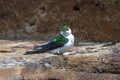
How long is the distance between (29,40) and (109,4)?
2030mm

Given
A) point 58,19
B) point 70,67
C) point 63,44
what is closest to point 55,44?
point 63,44

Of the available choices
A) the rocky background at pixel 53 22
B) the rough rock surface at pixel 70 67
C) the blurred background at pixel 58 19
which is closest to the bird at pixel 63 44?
the rough rock surface at pixel 70 67

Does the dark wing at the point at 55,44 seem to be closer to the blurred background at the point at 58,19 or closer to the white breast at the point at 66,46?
the white breast at the point at 66,46

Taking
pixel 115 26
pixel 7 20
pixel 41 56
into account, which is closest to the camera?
pixel 41 56

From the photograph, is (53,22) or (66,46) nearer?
(66,46)

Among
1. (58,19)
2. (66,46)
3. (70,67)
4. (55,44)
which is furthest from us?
(58,19)

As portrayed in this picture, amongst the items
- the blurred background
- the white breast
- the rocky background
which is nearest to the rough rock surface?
the white breast

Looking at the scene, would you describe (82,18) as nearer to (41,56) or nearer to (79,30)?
(79,30)

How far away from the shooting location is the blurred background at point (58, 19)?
11.3 meters

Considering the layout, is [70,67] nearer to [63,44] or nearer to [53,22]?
[63,44]

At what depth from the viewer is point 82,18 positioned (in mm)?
11414

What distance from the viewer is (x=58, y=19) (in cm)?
1160

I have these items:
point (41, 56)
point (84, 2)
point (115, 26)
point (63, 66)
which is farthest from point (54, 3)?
point (63, 66)

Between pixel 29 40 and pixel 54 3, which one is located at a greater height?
pixel 54 3
